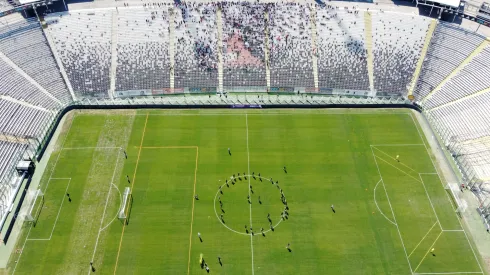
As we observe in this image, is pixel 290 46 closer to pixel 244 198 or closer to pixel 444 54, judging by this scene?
pixel 444 54

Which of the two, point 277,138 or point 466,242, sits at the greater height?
point 277,138

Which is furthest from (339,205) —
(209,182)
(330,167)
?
(209,182)

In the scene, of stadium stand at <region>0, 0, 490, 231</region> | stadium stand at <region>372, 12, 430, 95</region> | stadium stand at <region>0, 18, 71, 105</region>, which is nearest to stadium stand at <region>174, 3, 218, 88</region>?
stadium stand at <region>0, 0, 490, 231</region>

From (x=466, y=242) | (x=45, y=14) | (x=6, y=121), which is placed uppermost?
(x=45, y=14)

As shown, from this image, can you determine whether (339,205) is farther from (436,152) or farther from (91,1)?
(91,1)

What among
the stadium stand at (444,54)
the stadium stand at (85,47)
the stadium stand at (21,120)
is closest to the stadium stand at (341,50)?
the stadium stand at (444,54)

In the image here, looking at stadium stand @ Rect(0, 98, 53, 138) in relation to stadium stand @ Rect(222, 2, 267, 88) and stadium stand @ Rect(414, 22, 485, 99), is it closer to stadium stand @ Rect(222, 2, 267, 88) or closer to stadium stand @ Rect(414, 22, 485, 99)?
stadium stand @ Rect(222, 2, 267, 88)

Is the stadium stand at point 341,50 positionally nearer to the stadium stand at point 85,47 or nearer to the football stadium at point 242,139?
the football stadium at point 242,139
